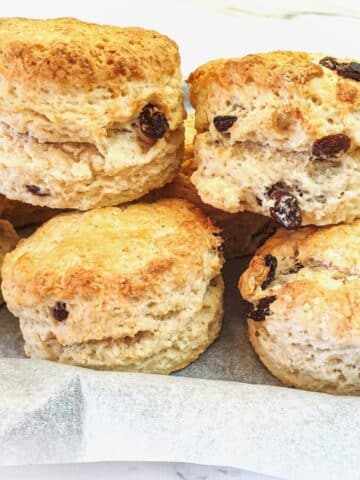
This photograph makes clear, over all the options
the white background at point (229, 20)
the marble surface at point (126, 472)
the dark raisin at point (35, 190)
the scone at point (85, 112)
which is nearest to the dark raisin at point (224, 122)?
the scone at point (85, 112)

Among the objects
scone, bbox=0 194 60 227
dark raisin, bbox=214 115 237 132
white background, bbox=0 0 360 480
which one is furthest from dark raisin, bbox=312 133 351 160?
white background, bbox=0 0 360 480

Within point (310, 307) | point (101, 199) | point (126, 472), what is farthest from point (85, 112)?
point (126, 472)

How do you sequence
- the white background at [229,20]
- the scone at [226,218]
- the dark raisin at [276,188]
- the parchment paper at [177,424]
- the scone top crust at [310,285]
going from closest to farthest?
the parchment paper at [177,424]
the scone top crust at [310,285]
the dark raisin at [276,188]
the scone at [226,218]
the white background at [229,20]

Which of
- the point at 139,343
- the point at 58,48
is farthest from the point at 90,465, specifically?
the point at 58,48

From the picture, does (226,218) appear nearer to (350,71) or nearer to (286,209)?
(286,209)

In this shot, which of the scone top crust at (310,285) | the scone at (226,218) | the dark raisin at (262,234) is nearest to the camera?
the scone top crust at (310,285)

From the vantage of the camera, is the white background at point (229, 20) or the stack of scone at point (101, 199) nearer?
the stack of scone at point (101, 199)

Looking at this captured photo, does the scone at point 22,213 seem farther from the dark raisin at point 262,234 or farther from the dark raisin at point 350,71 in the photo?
the dark raisin at point 350,71
